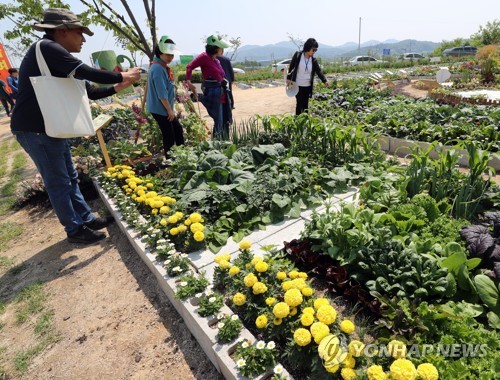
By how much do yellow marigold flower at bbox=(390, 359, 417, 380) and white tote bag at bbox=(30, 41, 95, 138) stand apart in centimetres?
292

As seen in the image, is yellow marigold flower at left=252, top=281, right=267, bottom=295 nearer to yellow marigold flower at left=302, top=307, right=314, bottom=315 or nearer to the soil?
yellow marigold flower at left=302, top=307, right=314, bottom=315

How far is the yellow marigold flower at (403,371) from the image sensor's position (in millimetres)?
1184

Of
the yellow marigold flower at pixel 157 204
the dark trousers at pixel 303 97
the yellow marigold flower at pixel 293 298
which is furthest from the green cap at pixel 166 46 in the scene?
the yellow marigold flower at pixel 293 298

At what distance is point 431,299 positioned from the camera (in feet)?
5.80

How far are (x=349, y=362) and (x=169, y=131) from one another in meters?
3.71

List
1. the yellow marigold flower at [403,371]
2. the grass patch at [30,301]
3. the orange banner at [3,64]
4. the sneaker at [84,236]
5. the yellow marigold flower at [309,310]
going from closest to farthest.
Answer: the yellow marigold flower at [403,371]
the yellow marigold flower at [309,310]
the grass patch at [30,301]
the sneaker at [84,236]
the orange banner at [3,64]

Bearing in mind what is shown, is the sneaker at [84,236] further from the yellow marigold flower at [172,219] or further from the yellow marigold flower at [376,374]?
the yellow marigold flower at [376,374]

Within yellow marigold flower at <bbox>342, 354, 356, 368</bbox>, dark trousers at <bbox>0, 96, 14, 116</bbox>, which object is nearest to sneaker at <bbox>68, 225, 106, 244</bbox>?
yellow marigold flower at <bbox>342, 354, 356, 368</bbox>

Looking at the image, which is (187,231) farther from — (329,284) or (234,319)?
(329,284)

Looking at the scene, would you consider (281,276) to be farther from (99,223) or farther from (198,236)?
(99,223)

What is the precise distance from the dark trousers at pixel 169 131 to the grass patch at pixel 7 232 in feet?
6.89

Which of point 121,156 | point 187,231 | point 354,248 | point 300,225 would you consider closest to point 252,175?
point 300,225

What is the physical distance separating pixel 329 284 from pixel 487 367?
0.88 meters

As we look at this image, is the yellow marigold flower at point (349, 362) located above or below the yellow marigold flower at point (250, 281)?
below
